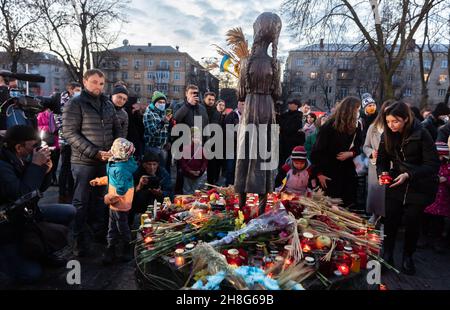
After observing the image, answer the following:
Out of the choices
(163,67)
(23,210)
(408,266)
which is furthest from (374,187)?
(163,67)

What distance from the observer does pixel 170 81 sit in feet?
236

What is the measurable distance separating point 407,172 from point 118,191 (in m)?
3.18

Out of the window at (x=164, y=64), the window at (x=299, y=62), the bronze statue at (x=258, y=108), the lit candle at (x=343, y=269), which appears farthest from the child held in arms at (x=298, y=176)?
the window at (x=299, y=62)

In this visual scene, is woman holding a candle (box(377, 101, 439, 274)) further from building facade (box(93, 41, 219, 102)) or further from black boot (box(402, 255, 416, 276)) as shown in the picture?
building facade (box(93, 41, 219, 102))

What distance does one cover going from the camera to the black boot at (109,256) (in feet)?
11.7

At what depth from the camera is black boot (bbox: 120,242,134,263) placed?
366 centimetres

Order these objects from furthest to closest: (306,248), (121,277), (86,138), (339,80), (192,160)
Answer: (339,80) < (192,160) < (86,138) < (121,277) < (306,248)

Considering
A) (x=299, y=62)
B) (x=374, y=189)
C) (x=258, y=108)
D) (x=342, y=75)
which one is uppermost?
(x=299, y=62)

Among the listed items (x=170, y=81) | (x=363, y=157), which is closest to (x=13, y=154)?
(x=363, y=157)

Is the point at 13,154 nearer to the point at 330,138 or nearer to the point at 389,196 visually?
the point at 330,138

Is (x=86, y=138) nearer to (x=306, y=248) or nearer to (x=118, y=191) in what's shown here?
(x=118, y=191)

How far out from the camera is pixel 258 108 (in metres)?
2.97

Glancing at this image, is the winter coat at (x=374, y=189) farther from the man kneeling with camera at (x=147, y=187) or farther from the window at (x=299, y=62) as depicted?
the window at (x=299, y=62)
